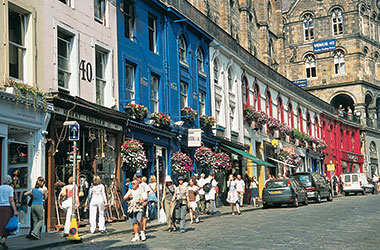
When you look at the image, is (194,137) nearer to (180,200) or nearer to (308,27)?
(180,200)

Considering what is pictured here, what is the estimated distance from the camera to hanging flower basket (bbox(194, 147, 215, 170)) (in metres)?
29.0

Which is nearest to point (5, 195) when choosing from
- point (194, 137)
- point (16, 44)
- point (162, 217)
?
point (16, 44)

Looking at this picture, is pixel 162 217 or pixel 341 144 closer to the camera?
pixel 162 217

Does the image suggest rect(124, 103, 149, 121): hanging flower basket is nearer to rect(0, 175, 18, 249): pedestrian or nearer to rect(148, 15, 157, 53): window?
rect(148, 15, 157, 53): window

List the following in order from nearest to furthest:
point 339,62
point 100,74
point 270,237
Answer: point 270,237, point 100,74, point 339,62

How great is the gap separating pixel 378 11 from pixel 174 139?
56.8 meters

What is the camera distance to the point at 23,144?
1728 cm

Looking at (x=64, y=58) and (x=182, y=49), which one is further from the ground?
(x=182, y=49)

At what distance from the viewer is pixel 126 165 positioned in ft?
73.1

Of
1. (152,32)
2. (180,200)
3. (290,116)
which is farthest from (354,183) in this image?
(180,200)

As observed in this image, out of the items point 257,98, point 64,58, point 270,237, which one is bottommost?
point 270,237

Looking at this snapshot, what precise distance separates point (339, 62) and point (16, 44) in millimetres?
58375

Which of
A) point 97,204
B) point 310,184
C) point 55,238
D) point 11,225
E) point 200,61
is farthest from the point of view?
point 310,184

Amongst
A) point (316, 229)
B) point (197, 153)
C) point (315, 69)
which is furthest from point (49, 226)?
point (315, 69)
